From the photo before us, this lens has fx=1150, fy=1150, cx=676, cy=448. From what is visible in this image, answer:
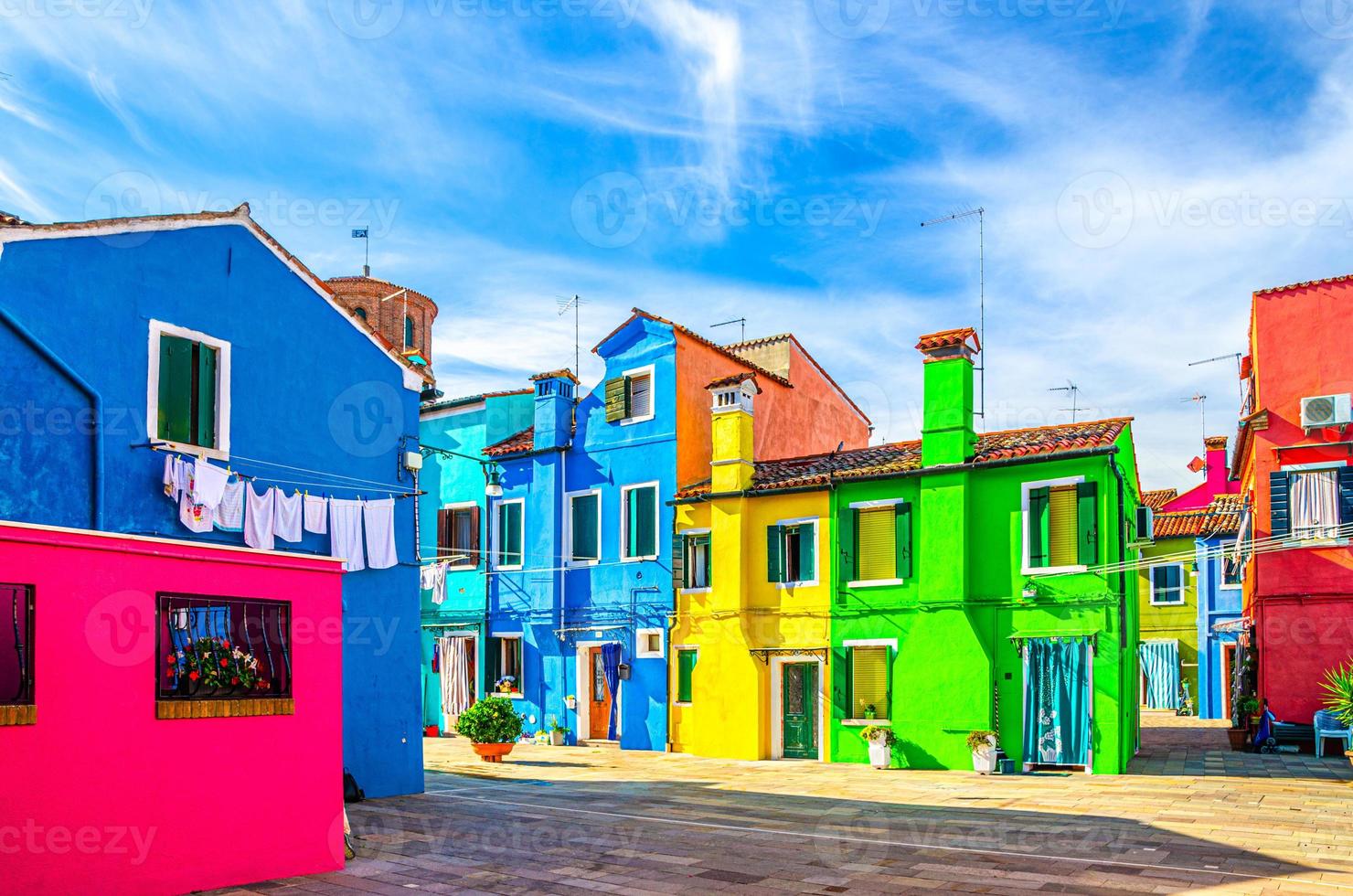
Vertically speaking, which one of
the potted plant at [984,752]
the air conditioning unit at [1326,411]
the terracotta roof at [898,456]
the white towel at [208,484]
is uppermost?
the air conditioning unit at [1326,411]

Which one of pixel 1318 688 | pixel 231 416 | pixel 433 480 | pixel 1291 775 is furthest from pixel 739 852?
pixel 433 480

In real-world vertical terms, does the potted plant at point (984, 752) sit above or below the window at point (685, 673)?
below

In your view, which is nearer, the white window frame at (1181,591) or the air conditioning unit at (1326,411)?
the air conditioning unit at (1326,411)

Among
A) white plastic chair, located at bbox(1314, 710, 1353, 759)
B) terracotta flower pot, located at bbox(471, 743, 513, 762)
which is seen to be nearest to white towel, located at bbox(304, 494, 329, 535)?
terracotta flower pot, located at bbox(471, 743, 513, 762)

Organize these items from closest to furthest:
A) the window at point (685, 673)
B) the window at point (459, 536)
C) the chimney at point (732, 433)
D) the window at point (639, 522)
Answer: the chimney at point (732, 433)
the window at point (685, 673)
the window at point (639, 522)
the window at point (459, 536)

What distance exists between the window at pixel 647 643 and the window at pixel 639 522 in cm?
176

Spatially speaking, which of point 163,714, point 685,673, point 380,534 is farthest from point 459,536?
point 163,714

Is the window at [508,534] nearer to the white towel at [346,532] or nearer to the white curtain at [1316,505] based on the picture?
the white towel at [346,532]

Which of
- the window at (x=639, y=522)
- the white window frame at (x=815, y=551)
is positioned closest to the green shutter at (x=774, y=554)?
the white window frame at (x=815, y=551)

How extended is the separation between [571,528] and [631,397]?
374cm

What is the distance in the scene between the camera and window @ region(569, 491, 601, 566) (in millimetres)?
29203

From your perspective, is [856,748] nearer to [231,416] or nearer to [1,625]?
[231,416]

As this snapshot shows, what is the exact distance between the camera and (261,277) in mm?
16750

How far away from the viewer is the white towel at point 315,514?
55.2ft
